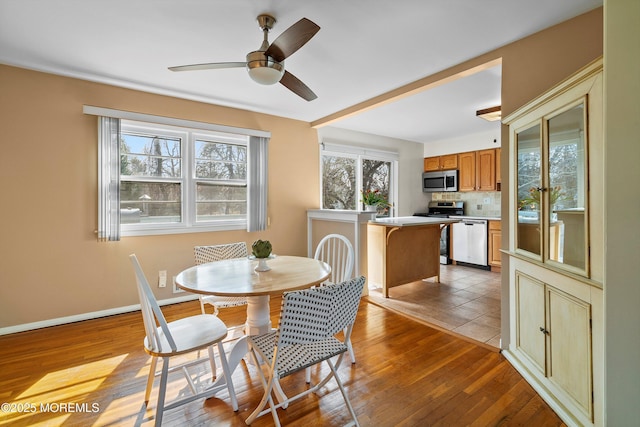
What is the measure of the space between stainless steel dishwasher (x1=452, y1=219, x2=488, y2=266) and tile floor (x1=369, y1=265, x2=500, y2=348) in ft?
1.53

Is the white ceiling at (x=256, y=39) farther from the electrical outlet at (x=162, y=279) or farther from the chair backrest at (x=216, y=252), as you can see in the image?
the electrical outlet at (x=162, y=279)

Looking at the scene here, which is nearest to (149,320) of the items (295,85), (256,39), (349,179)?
(295,85)

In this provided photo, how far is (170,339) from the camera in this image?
1461 mm

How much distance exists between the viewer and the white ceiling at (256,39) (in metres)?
1.83

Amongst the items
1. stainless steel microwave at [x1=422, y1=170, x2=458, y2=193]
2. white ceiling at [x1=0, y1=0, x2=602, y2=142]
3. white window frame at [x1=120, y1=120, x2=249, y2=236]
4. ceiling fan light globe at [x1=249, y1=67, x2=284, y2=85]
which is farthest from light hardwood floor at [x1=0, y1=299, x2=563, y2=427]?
stainless steel microwave at [x1=422, y1=170, x2=458, y2=193]

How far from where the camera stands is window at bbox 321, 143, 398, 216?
4.87 meters

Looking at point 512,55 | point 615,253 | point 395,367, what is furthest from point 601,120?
point 395,367

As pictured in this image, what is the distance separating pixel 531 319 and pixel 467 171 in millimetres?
4186

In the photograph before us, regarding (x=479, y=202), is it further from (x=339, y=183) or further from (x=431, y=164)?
(x=339, y=183)

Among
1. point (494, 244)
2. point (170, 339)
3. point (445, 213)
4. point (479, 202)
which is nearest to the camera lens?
point (170, 339)

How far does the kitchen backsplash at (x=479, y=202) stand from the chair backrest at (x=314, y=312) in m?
4.99

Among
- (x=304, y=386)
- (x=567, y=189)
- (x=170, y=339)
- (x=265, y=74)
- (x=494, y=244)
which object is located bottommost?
(x=304, y=386)

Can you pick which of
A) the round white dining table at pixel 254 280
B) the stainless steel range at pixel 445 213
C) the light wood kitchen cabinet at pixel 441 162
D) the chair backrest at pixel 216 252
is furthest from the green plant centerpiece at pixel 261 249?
the light wood kitchen cabinet at pixel 441 162

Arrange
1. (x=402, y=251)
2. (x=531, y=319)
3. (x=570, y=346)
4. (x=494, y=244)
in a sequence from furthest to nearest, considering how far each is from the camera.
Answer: (x=494, y=244) < (x=402, y=251) < (x=531, y=319) < (x=570, y=346)
